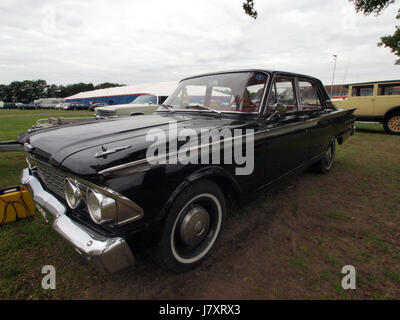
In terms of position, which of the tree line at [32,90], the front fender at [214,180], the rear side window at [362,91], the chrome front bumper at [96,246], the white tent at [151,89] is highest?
the tree line at [32,90]

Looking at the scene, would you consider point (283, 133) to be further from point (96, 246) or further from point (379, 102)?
point (379, 102)

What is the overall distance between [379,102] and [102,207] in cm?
1089

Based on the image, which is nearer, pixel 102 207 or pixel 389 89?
pixel 102 207

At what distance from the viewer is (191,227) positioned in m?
1.82

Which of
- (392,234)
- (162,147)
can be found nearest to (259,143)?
(162,147)

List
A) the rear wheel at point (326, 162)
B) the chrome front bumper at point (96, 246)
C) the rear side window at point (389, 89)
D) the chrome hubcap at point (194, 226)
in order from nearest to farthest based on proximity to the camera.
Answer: the chrome front bumper at point (96, 246) < the chrome hubcap at point (194, 226) < the rear wheel at point (326, 162) < the rear side window at point (389, 89)

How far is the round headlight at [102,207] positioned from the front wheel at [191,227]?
0.40 meters

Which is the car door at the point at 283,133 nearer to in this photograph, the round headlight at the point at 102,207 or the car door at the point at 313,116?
the car door at the point at 313,116

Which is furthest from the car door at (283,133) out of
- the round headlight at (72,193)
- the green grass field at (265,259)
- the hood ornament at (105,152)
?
the round headlight at (72,193)

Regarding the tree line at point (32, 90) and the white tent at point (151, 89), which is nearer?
the white tent at point (151, 89)

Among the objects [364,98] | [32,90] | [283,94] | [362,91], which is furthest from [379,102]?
[32,90]

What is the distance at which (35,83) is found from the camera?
8356 cm

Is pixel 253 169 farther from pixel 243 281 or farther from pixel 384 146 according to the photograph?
pixel 384 146

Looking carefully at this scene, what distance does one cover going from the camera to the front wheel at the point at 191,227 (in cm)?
165
